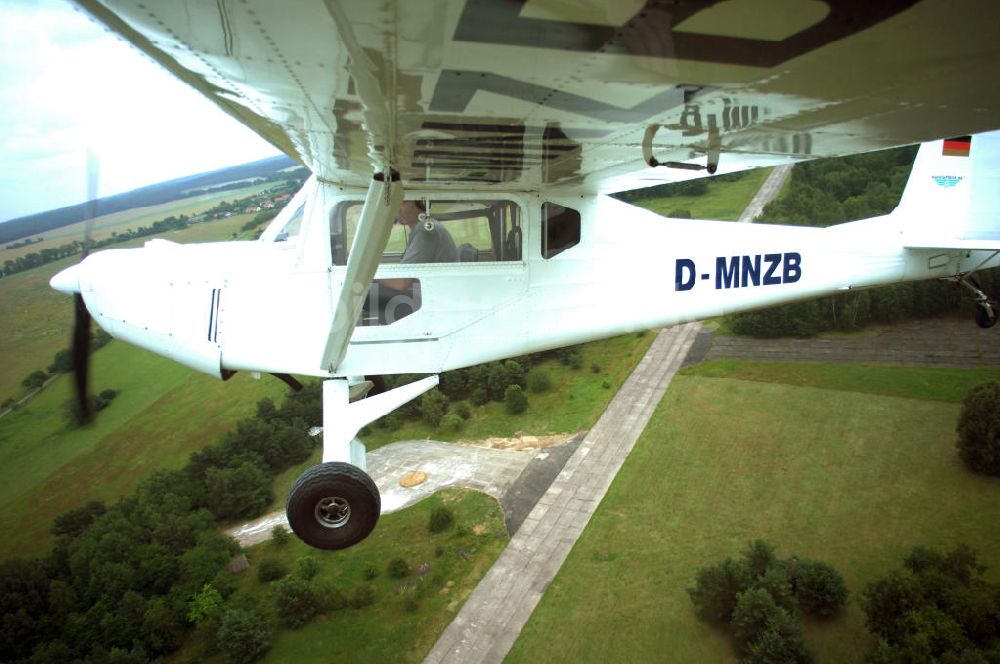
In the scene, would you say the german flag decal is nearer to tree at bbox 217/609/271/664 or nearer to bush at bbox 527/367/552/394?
tree at bbox 217/609/271/664

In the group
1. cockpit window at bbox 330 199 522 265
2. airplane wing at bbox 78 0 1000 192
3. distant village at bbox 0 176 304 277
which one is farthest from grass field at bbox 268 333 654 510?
airplane wing at bbox 78 0 1000 192

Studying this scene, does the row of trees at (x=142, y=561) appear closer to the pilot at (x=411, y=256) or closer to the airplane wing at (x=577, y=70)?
the pilot at (x=411, y=256)

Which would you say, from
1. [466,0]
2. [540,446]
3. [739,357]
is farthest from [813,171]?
[466,0]

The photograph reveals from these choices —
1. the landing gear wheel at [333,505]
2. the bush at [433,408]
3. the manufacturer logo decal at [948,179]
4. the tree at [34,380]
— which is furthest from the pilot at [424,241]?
the tree at [34,380]

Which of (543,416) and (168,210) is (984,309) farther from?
(168,210)

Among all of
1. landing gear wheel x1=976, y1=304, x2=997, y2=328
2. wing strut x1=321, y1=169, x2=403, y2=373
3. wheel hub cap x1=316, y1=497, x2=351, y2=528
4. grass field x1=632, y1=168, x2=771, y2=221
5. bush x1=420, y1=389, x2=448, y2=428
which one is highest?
grass field x1=632, y1=168, x2=771, y2=221

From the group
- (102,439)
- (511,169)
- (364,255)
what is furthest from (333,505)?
(102,439)
